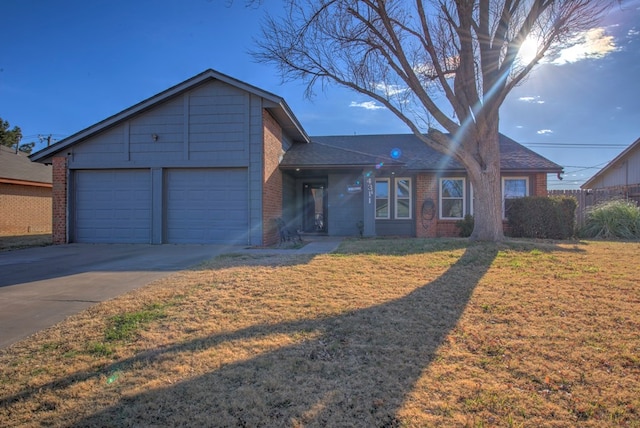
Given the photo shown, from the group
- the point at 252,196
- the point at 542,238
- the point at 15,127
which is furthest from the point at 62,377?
the point at 15,127

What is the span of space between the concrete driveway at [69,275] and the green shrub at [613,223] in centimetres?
1257

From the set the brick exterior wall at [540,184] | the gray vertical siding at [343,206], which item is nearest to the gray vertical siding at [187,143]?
the gray vertical siding at [343,206]

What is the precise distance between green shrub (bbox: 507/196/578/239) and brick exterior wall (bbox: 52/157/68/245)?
14.5m

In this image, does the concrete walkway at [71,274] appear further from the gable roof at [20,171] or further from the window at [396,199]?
the gable roof at [20,171]

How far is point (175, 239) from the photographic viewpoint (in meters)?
10.9

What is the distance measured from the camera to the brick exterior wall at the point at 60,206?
1111 cm

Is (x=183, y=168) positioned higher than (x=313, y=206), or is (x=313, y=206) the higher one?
(x=183, y=168)

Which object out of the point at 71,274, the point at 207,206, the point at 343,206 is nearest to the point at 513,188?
the point at 343,206

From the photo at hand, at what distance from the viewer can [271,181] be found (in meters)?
11.4

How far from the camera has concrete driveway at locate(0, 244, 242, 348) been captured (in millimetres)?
4160

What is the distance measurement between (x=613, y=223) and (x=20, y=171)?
2503 cm

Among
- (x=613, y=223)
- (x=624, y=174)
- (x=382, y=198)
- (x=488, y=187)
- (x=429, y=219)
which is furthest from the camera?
(x=624, y=174)

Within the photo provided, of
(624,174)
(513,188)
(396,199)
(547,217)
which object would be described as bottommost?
(547,217)

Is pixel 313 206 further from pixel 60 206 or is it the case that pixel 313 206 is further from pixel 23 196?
pixel 23 196
